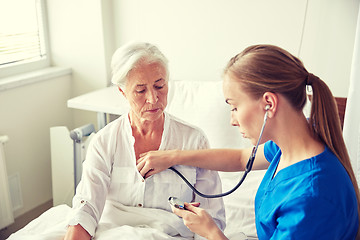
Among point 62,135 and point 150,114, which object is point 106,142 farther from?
point 62,135

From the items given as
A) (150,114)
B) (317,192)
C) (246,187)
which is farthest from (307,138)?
(246,187)

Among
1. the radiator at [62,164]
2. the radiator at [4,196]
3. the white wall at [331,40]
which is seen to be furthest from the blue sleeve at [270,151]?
the radiator at [4,196]

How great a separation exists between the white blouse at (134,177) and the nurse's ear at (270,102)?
0.51 metres

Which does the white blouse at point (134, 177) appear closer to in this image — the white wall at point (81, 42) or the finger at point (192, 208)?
A: the finger at point (192, 208)

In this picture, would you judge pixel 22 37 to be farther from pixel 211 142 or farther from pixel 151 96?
pixel 151 96

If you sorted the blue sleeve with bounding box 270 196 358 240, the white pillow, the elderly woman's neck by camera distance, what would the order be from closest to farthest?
1. the blue sleeve with bounding box 270 196 358 240
2. the elderly woman's neck
3. the white pillow

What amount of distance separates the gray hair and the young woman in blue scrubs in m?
0.37

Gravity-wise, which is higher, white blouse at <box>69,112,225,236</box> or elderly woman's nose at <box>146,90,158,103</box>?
elderly woman's nose at <box>146,90,158,103</box>

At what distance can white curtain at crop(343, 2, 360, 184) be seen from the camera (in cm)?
160

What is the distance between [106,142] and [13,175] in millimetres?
1236

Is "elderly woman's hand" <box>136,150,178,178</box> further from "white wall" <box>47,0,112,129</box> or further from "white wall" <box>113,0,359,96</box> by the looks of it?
"white wall" <box>47,0,112,129</box>

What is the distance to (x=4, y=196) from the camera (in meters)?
2.24

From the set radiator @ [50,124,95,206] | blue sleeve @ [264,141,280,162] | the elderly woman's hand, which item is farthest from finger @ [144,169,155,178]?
radiator @ [50,124,95,206]

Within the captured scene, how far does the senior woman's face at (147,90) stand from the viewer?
1413mm
